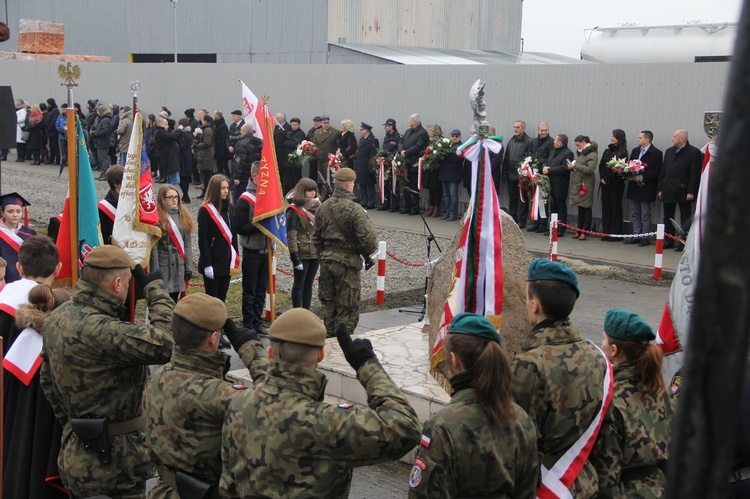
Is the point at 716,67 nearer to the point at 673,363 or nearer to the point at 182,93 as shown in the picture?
the point at 673,363

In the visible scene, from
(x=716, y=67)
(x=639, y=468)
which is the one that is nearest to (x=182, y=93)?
(x=716, y=67)

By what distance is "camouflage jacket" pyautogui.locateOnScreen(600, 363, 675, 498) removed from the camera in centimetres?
414

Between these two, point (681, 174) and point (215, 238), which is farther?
point (681, 174)

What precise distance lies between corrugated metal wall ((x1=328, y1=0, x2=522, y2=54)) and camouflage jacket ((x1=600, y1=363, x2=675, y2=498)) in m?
26.6

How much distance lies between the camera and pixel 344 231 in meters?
9.34

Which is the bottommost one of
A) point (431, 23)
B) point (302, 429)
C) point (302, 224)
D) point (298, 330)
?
point (302, 224)

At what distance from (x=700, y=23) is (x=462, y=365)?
2116 centimetres

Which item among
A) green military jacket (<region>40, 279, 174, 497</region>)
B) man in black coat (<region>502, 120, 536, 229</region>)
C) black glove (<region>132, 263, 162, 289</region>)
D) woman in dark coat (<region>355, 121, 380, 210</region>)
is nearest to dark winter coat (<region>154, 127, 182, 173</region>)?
woman in dark coat (<region>355, 121, 380, 210</region>)

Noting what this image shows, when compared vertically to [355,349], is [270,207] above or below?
below

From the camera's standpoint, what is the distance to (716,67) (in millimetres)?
16500

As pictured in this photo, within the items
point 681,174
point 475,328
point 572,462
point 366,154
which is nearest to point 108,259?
point 475,328

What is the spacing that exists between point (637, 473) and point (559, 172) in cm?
1359

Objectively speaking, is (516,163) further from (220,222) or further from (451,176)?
(220,222)

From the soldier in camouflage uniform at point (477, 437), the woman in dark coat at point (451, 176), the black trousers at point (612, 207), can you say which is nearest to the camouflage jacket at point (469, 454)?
the soldier in camouflage uniform at point (477, 437)
